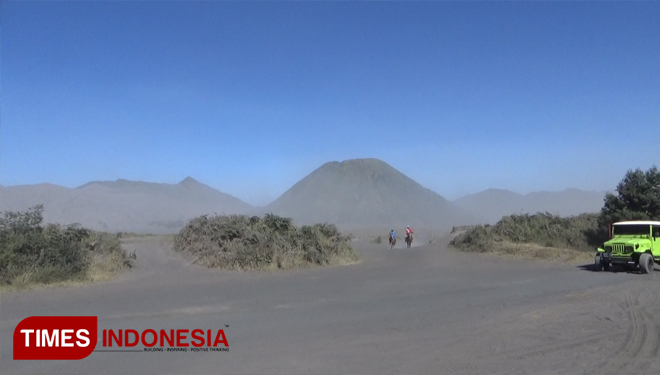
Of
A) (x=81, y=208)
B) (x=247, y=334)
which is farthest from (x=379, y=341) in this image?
(x=81, y=208)

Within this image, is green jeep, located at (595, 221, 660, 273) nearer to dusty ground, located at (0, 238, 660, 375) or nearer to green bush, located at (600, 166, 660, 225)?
dusty ground, located at (0, 238, 660, 375)

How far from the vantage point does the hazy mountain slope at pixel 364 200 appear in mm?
136125

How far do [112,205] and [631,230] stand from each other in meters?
58.3

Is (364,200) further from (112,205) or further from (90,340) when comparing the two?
(90,340)

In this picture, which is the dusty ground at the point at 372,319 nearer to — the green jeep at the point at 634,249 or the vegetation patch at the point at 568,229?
the green jeep at the point at 634,249

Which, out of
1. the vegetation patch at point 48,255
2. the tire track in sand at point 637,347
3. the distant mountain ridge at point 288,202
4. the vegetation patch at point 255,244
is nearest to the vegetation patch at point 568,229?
the vegetation patch at point 255,244

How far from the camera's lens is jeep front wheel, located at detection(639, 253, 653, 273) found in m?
21.3

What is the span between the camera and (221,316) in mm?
12133

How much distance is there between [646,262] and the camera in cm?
2128

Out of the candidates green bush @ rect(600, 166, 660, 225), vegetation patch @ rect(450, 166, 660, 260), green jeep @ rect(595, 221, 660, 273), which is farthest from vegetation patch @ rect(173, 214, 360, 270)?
green bush @ rect(600, 166, 660, 225)

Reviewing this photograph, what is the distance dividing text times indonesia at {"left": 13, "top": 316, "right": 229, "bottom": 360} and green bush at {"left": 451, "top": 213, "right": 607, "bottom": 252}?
2674 cm

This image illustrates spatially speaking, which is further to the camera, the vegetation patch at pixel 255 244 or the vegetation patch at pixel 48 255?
the vegetation patch at pixel 255 244

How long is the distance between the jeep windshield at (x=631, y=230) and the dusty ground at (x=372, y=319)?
263 cm

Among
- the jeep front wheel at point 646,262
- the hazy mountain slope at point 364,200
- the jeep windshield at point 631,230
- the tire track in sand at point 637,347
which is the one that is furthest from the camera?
the hazy mountain slope at point 364,200
